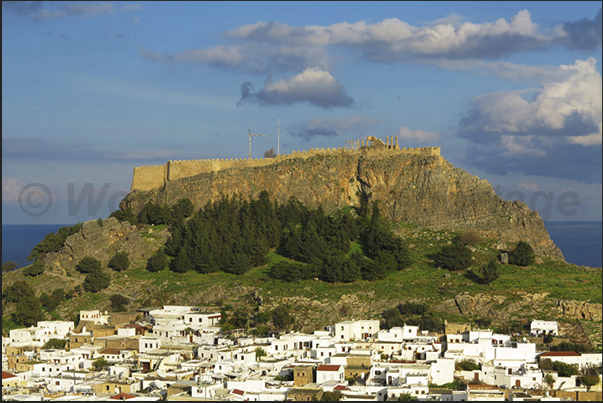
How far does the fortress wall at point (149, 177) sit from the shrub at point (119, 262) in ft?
42.4

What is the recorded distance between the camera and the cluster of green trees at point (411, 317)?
5419 cm

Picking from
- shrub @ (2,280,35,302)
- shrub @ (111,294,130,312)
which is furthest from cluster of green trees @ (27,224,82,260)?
shrub @ (111,294,130,312)

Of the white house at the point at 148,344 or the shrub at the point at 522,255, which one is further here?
the shrub at the point at 522,255

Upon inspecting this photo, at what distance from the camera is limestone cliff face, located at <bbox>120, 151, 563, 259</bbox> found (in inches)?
2672

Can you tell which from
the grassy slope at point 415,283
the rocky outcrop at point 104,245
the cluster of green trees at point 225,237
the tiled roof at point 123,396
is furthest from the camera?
the rocky outcrop at point 104,245

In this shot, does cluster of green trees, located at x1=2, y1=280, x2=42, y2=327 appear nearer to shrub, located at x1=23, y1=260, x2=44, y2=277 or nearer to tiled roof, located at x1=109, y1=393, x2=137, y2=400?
shrub, located at x1=23, y1=260, x2=44, y2=277

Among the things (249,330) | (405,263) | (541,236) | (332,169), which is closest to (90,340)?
(249,330)

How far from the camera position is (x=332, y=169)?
74125 mm

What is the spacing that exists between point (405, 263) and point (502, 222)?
9067 mm

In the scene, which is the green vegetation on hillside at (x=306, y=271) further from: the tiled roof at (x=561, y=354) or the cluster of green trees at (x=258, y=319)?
the tiled roof at (x=561, y=354)

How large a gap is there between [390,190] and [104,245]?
2254 centimetres

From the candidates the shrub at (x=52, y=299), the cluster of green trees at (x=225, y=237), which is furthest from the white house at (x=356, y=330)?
the shrub at (x=52, y=299)

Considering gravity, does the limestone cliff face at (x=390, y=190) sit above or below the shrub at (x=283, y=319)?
above

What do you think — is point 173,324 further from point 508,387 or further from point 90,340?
point 508,387
